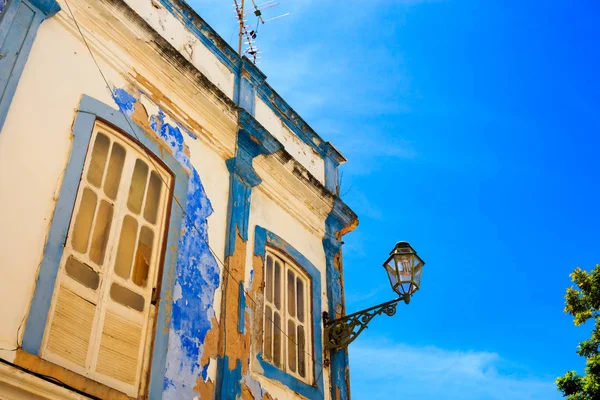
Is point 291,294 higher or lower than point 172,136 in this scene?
lower

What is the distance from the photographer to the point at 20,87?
450cm

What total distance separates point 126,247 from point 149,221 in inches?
16.0

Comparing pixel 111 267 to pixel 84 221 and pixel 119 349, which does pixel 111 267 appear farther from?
pixel 119 349

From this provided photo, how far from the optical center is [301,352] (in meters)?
6.52

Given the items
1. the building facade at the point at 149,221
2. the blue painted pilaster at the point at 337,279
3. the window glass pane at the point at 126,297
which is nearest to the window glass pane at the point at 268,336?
the building facade at the point at 149,221

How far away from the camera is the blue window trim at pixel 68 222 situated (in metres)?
4.01

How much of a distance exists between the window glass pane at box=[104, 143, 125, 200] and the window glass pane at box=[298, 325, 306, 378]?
2665mm

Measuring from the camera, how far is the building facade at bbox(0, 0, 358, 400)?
13.6 feet

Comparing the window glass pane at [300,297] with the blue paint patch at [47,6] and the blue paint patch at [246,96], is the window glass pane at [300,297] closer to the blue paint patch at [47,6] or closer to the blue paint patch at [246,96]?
the blue paint patch at [246,96]

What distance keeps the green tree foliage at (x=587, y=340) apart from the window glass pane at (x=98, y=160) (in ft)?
29.9

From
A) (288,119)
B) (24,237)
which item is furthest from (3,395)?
(288,119)

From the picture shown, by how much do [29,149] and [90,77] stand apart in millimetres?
1059

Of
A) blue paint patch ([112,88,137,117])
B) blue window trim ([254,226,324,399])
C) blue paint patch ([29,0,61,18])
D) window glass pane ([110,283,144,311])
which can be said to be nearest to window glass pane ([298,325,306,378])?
blue window trim ([254,226,324,399])

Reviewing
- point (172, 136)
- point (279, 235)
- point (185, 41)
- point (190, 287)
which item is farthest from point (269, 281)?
point (185, 41)
